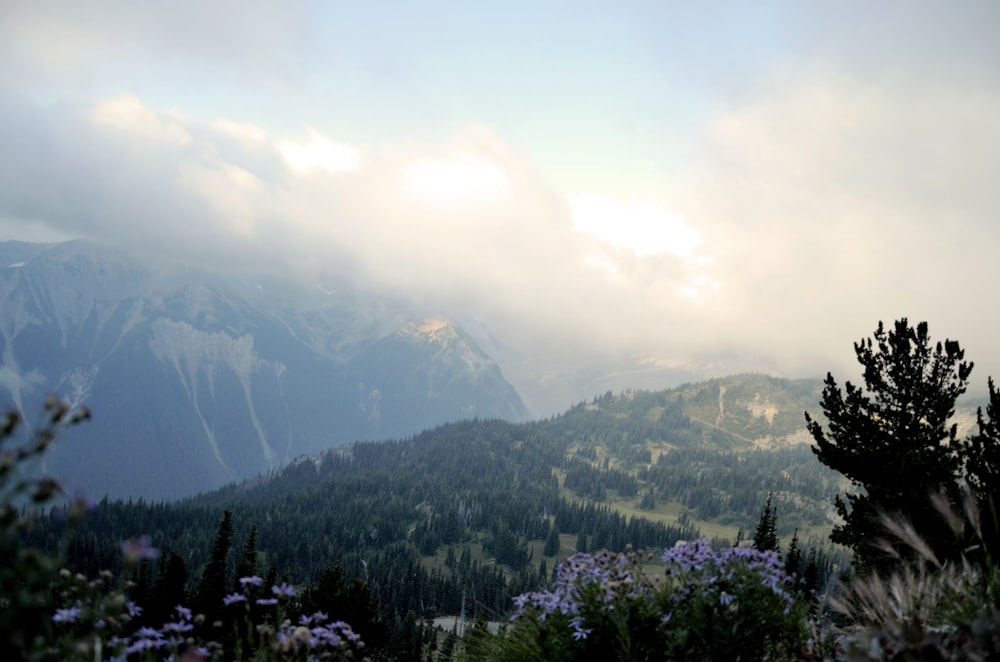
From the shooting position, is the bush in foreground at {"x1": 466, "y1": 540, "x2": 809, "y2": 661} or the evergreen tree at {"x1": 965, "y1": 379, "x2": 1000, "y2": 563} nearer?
the bush in foreground at {"x1": 466, "y1": 540, "x2": 809, "y2": 661}

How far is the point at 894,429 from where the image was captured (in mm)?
20984

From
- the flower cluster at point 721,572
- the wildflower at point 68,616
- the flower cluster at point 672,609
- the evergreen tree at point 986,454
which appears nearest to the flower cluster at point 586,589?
the flower cluster at point 672,609

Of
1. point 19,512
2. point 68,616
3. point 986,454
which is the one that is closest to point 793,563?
point 986,454

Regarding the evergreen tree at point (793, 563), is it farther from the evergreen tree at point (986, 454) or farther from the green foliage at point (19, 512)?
the green foliage at point (19, 512)

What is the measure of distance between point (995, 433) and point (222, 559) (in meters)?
52.2

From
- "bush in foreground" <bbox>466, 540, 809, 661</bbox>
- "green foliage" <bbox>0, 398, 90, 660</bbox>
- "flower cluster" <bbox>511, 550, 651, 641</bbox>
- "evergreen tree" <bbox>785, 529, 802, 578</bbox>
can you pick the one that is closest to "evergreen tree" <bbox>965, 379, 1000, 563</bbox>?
"evergreen tree" <bbox>785, 529, 802, 578</bbox>

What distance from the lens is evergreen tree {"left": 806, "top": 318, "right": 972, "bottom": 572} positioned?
19.2 meters

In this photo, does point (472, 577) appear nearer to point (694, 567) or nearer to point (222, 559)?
point (222, 559)

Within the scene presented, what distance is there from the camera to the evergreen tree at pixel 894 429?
63.2ft

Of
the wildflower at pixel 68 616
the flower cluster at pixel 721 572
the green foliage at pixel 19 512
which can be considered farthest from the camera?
the flower cluster at pixel 721 572

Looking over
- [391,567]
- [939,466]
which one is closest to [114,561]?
[391,567]

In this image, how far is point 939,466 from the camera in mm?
19391

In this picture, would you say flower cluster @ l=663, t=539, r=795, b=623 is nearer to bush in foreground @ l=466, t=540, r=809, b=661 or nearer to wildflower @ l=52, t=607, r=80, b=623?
bush in foreground @ l=466, t=540, r=809, b=661

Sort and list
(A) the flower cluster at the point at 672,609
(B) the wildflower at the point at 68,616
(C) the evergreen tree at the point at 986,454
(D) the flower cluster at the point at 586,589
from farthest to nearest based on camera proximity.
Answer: (C) the evergreen tree at the point at 986,454
(D) the flower cluster at the point at 586,589
(A) the flower cluster at the point at 672,609
(B) the wildflower at the point at 68,616
